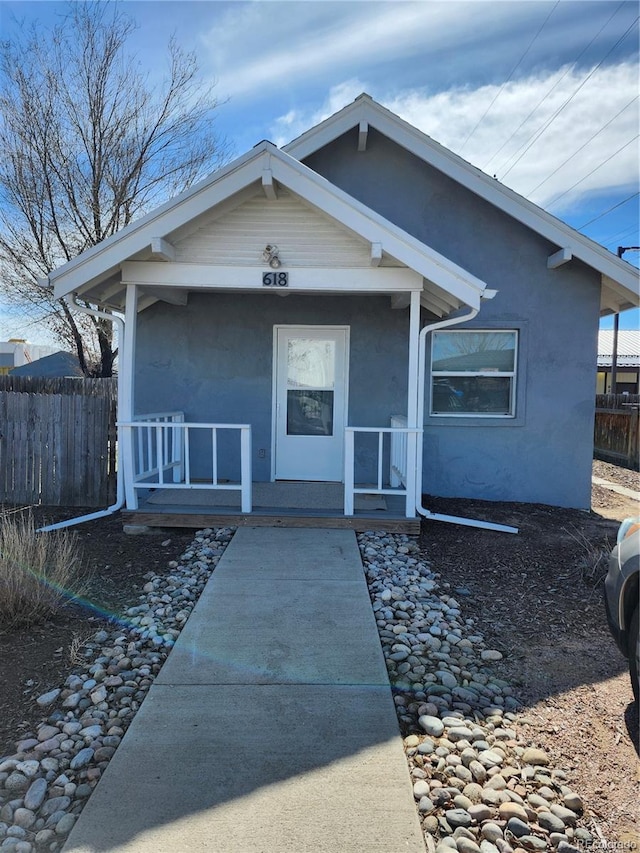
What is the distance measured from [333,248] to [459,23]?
10.8 ft

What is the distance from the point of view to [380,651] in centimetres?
372

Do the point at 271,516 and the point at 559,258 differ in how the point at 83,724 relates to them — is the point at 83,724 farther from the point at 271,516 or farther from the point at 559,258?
the point at 559,258

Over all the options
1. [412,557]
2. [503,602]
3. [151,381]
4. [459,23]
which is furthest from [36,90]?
[503,602]

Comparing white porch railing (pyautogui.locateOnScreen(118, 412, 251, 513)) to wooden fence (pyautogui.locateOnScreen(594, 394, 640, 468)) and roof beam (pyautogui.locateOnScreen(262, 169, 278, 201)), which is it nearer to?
roof beam (pyautogui.locateOnScreen(262, 169, 278, 201))

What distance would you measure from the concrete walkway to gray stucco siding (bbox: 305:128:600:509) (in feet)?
14.3

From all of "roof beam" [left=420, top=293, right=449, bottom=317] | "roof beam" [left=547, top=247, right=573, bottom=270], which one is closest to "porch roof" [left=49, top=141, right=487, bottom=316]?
"roof beam" [left=420, top=293, right=449, bottom=317]

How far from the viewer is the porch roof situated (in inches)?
224

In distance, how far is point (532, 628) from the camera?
169 inches

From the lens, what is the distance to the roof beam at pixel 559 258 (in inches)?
294

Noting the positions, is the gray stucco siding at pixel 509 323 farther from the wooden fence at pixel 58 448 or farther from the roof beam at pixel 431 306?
the wooden fence at pixel 58 448

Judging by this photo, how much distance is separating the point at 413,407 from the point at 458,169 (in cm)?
352

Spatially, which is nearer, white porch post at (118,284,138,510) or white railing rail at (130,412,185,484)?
white porch post at (118,284,138,510)

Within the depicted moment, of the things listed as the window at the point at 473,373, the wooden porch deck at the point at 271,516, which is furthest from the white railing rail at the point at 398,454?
the window at the point at 473,373

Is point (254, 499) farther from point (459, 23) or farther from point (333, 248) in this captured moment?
point (459, 23)
